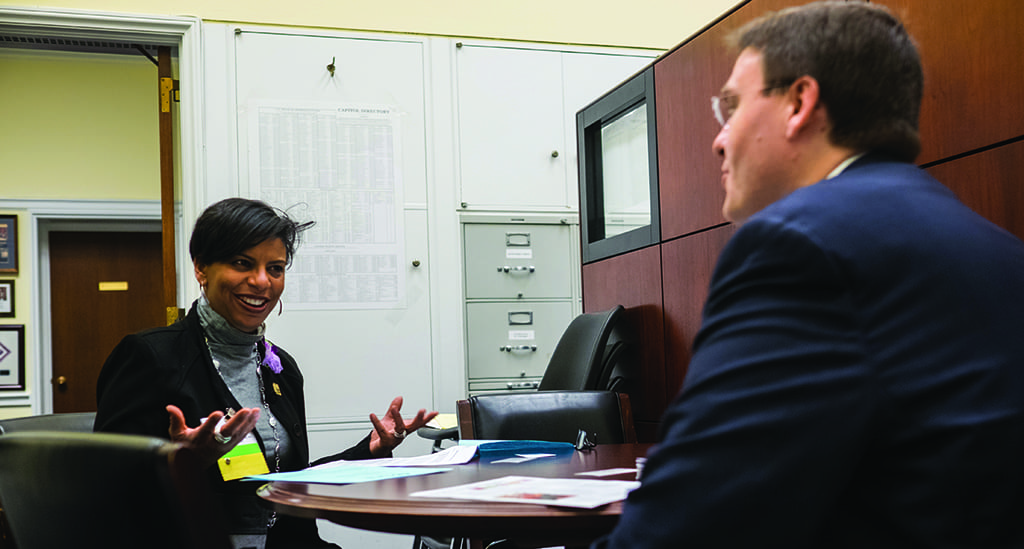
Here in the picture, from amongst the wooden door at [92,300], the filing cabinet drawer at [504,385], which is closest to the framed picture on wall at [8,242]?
the wooden door at [92,300]

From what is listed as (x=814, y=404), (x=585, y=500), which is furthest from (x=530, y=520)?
(x=814, y=404)

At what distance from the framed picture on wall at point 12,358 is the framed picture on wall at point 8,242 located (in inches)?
17.0

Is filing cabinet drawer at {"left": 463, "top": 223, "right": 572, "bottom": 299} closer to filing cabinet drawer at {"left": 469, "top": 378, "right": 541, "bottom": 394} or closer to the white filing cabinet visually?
the white filing cabinet

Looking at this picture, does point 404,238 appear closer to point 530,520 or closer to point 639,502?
point 530,520

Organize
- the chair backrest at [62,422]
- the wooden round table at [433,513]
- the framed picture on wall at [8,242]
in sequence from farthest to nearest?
the framed picture on wall at [8,242], the chair backrest at [62,422], the wooden round table at [433,513]

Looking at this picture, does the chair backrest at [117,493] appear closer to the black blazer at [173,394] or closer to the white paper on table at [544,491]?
the white paper on table at [544,491]

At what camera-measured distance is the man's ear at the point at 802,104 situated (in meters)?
0.91

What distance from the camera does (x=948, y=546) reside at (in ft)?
2.23

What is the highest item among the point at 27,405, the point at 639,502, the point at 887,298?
the point at 887,298

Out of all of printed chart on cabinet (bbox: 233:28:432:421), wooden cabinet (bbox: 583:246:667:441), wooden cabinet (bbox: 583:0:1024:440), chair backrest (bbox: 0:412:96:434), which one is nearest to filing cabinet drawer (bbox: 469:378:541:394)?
printed chart on cabinet (bbox: 233:28:432:421)

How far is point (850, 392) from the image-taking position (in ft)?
2.23

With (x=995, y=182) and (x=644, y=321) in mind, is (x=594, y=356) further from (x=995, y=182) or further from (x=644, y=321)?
(x=995, y=182)

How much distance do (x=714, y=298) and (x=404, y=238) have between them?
3733mm

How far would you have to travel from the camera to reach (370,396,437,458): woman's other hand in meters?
1.97
